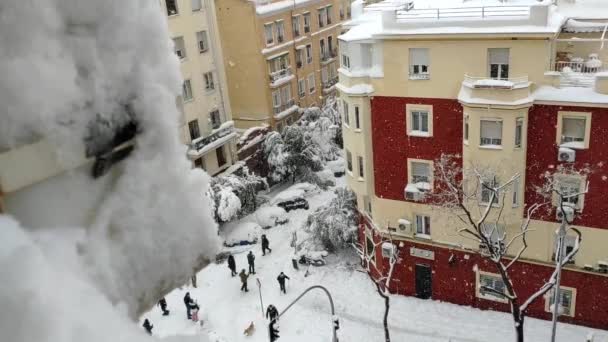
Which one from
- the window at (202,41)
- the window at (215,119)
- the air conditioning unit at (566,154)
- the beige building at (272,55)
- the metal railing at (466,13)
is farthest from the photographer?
the beige building at (272,55)

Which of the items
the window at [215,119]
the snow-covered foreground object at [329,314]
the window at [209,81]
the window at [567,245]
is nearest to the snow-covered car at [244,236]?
the snow-covered foreground object at [329,314]

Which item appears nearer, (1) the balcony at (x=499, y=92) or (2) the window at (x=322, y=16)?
(1) the balcony at (x=499, y=92)

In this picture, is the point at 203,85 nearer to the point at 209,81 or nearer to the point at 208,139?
the point at 209,81

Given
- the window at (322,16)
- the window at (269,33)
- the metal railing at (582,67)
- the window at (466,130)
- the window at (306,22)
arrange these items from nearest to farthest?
the metal railing at (582,67), the window at (466,130), the window at (269,33), the window at (306,22), the window at (322,16)

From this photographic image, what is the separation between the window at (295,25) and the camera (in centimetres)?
3781

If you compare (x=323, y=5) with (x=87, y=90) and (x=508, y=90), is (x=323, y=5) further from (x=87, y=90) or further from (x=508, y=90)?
(x=87, y=90)

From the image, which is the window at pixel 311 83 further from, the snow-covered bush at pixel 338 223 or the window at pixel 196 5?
the snow-covered bush at pixel 338 223

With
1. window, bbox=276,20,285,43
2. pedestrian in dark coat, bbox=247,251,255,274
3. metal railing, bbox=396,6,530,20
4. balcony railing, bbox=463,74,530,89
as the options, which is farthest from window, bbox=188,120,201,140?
balcony railing, bbox=463,74,530,89

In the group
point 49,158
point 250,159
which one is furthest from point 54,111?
point 250,159

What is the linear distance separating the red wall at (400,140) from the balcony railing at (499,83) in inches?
49.2

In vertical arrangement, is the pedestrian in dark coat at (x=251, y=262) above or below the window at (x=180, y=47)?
below

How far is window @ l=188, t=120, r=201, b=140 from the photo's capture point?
3022 centimetres

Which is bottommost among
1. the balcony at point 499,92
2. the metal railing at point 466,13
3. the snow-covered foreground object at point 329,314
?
the snow-covered foreground object at point 329,314

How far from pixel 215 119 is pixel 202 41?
4.31 meters
